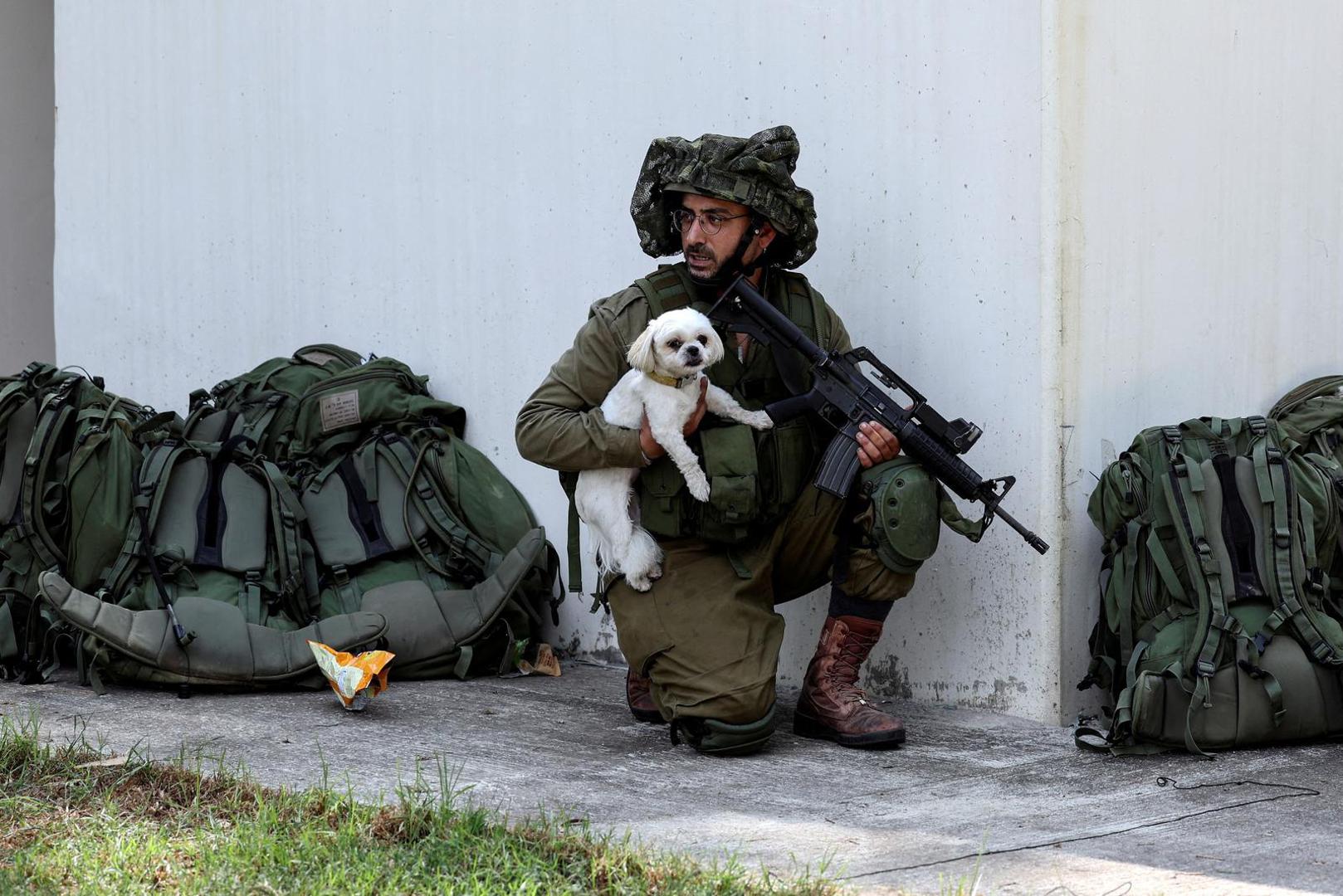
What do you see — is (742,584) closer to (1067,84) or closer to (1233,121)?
(1067,84)


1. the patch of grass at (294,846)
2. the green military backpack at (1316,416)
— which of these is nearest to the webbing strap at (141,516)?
the patch of grass at (294,846)

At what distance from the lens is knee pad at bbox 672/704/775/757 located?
3.90 metres

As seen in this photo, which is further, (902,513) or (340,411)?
(340,411)

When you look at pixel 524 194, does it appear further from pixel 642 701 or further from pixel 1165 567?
pixel 1165 567

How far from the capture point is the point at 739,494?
13.2 feet

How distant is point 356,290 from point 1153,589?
11.1 ft

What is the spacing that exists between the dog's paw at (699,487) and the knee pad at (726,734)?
555 millimetres

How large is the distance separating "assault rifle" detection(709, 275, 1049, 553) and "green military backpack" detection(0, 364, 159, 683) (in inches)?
78.2

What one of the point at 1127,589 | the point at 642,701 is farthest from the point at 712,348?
the point at 1127,589

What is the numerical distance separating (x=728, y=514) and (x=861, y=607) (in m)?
0.46

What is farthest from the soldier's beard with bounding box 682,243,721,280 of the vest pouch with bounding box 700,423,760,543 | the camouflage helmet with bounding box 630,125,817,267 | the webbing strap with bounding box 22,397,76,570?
the webbing strap with bounding box 22,397,76,570

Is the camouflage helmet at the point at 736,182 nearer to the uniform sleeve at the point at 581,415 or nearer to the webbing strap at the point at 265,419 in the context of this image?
the uniform sleeve at the point at 581,415

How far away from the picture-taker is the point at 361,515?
517 centimetres

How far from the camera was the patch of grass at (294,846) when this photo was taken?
2705 mm
